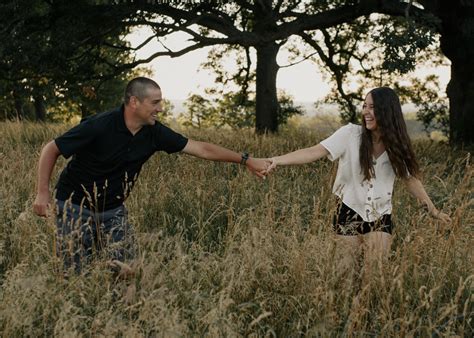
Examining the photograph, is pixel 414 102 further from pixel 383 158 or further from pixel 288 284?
pixel 288 284

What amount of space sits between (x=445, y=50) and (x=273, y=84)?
16.6 ft

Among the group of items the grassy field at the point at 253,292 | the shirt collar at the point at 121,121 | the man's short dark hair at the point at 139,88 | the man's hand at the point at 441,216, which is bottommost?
the grassy field at the point at 253,292

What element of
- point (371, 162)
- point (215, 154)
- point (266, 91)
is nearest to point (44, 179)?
point (215, 154)

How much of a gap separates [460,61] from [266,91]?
539 cm

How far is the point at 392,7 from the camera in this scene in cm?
1170

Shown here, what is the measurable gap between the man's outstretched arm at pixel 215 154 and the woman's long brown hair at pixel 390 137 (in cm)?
92

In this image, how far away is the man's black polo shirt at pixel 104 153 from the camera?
4262 millimetres

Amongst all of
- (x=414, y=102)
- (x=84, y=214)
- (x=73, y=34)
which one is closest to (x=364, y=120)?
(x=84, y=214)

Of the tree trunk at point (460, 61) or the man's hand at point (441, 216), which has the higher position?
the tree trunk at point (460, 61)

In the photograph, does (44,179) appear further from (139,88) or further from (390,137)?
(390,137)

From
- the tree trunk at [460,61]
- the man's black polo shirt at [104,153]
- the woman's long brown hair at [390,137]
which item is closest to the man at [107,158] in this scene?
the man's black polo shirt at [104,153]

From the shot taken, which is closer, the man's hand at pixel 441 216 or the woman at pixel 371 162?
the man's hand at pixel 441 216

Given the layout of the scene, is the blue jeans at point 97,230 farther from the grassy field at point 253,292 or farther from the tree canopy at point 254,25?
the tree canopy at point 254,25

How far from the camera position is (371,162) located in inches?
175
